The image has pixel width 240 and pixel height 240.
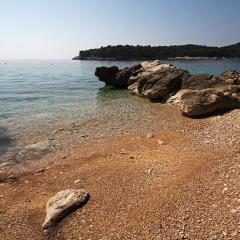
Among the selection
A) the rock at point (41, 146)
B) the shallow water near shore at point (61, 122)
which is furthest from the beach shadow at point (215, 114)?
the rock at point (41, 146)

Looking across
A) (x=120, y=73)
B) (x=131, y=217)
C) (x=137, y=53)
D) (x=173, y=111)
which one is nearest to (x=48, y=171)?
(x=131, y=217)

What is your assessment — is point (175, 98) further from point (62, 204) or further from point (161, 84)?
point (62, 204)

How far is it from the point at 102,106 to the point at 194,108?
405 inches

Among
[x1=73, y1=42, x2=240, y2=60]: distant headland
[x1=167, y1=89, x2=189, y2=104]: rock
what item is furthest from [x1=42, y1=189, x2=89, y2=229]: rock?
[x1=73, y1=42, x2=240, y2=60]: distant headland

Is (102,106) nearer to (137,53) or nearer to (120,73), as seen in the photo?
(120,73)

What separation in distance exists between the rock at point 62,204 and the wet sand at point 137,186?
0.69 ft

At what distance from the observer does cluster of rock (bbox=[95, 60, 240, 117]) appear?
21547mm

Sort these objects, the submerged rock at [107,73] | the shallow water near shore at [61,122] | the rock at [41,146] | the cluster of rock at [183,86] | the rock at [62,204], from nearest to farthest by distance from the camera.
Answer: the rock at [62,204], the rock at [41,146], the shallow water near shore at [61,122], the cluster of rock at [183,86], the submerged rock at [107,73]

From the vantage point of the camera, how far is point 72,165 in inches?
557

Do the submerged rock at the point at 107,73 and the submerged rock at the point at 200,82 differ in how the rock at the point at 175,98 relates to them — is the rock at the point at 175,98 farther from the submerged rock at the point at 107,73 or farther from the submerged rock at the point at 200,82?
the submerged rock at the point at 107,73

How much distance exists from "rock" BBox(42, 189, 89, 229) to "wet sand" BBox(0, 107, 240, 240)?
0.21 m

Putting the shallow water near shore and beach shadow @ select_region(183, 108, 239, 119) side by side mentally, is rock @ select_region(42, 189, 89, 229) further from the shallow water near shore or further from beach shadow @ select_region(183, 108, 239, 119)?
beach shadow @ select_region(183, 108, 239, 119)

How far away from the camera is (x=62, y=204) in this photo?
400 inches

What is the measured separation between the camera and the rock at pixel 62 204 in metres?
9.69
